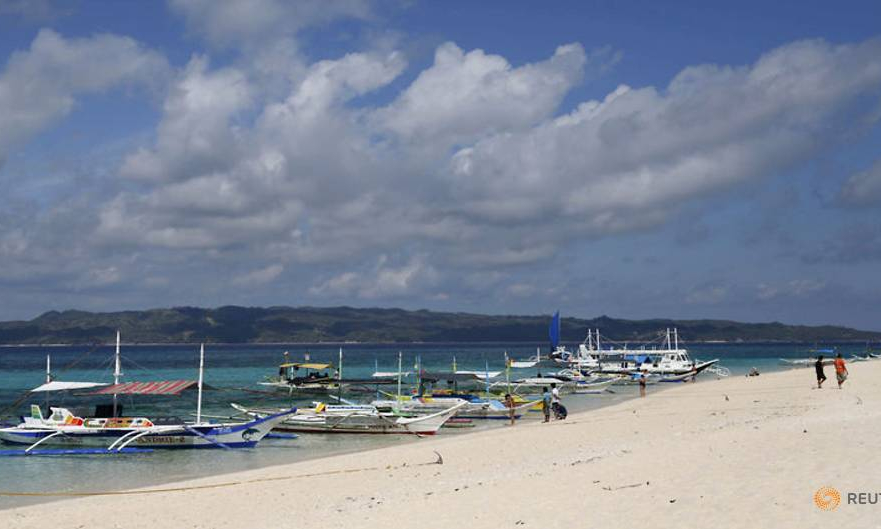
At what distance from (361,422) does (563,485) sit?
21077mm

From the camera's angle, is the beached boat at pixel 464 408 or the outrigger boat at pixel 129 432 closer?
the outrigger boat at pixel 129 432

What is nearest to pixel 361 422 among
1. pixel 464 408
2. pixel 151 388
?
pixel 464 408

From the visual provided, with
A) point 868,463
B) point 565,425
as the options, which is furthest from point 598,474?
point 565,425

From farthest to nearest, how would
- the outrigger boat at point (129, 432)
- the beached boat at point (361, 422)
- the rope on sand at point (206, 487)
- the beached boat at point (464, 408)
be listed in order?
the beached boat at point (464, 408), the beached boat at point (361, 422), the outrigger boat at point (129, 432), the rope on sand at point (206, 487)

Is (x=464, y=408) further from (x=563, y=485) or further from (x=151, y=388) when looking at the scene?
(x=563, y=485)

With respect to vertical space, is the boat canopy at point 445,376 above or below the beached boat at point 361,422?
above

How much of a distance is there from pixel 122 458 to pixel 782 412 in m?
25.6

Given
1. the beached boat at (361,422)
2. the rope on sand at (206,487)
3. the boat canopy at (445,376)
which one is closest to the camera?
the rope on sand at (206,487)

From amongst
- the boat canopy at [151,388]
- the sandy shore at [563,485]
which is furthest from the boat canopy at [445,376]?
the sandy shore at [563,485]

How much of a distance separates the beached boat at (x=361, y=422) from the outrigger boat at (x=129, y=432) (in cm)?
297

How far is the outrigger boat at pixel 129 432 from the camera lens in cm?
3075

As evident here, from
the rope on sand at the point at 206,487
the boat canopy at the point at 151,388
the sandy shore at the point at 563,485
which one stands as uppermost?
the boat canopy at the point at 151,388

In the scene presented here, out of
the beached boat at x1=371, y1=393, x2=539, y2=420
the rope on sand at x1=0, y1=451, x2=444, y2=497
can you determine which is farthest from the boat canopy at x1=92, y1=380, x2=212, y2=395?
the rope on sand at x1=0, y1=451, x2=444, y2=497

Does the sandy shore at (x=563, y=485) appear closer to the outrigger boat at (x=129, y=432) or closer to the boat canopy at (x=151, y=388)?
the outrigger boat at (x=129, y=432)
